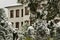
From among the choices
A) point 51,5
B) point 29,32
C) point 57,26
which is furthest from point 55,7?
point 29,32

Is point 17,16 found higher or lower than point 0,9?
lower

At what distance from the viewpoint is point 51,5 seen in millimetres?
12703

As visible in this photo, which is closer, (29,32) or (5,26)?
(5,26)

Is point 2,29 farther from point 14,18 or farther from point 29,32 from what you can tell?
point 14,18

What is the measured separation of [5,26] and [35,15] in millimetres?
4263

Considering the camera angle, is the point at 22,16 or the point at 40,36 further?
the point at 22,16

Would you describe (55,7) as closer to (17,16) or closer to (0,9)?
(0,9)

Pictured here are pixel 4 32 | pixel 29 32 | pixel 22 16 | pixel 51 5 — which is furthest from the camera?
pixel 22 16

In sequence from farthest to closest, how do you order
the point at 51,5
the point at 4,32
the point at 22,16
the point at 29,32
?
the point at 22,16 → the point at 51,5 → the point at 29,32 → the point at 4,32

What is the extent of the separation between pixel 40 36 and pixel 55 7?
1.62 metres

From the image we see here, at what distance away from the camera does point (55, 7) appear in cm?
1271

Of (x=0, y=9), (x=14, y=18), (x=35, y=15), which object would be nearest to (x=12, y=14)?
(x=14, y=18)

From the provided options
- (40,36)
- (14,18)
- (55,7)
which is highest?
(55,7)

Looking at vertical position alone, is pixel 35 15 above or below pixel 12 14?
above
